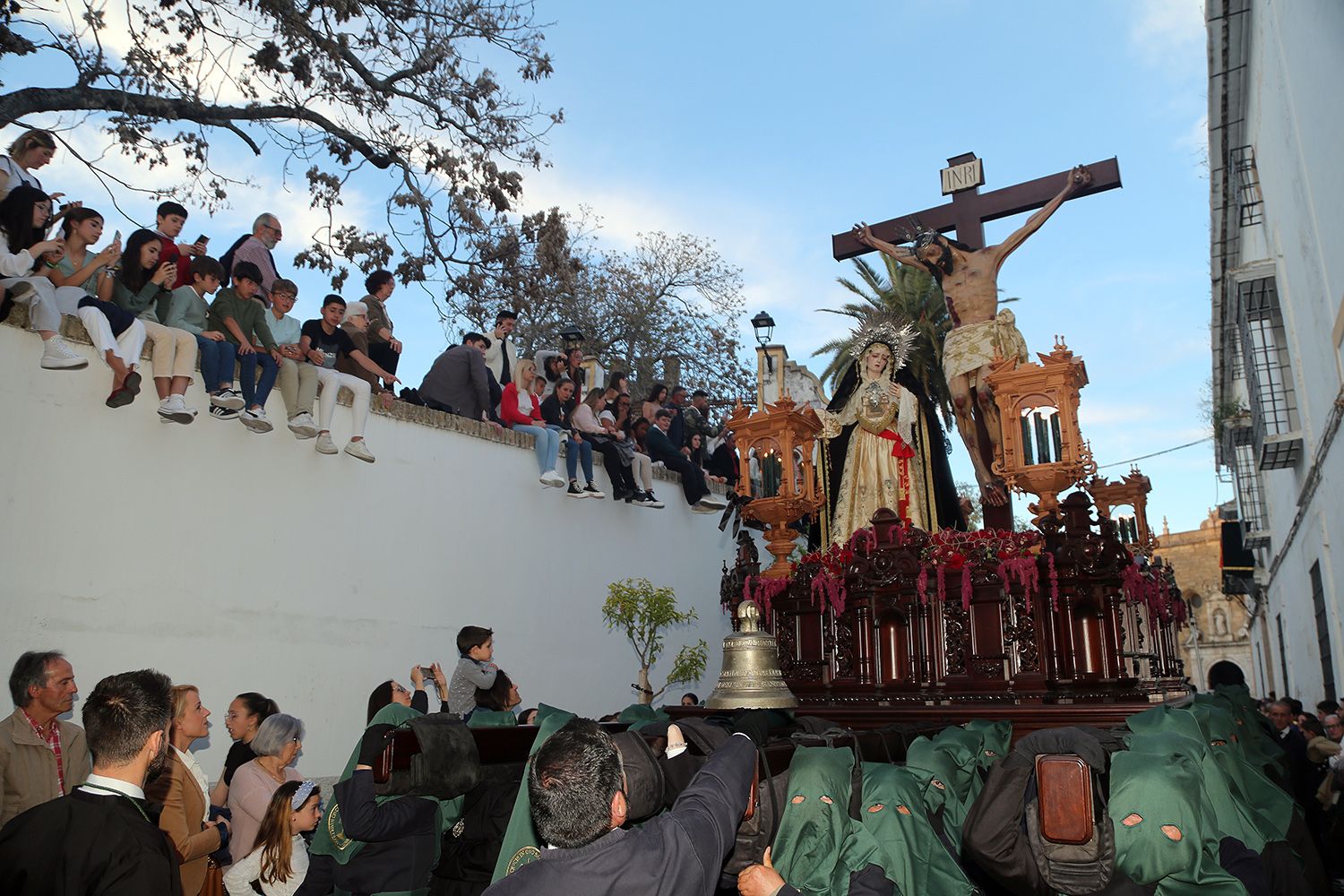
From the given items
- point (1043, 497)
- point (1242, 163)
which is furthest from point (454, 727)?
point (1242, 163)

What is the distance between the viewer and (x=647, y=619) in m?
11.8

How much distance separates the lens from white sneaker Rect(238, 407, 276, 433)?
26.2 feet

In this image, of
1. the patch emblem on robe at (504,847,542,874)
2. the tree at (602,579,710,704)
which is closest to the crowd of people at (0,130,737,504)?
the tree at (602,579,710,704)

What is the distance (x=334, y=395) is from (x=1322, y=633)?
42.6 feet

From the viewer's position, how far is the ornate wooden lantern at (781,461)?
791cm

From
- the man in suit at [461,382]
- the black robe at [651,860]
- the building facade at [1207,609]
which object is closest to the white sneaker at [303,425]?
the man in suit at [461,382]

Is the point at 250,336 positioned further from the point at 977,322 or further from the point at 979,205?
the point at 979,205

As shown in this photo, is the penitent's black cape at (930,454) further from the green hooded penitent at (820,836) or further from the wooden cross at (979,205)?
Result: the green hooded penitent at (820,836)

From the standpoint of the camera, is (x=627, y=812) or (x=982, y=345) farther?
(x=982, y=345)

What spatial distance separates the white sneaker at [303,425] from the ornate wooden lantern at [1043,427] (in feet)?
18.7

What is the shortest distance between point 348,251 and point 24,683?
848 cm

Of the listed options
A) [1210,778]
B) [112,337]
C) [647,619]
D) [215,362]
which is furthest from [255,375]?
[1210,778]

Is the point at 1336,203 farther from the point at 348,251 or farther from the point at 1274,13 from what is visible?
the point at 348,251

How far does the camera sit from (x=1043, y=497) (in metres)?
7.27
